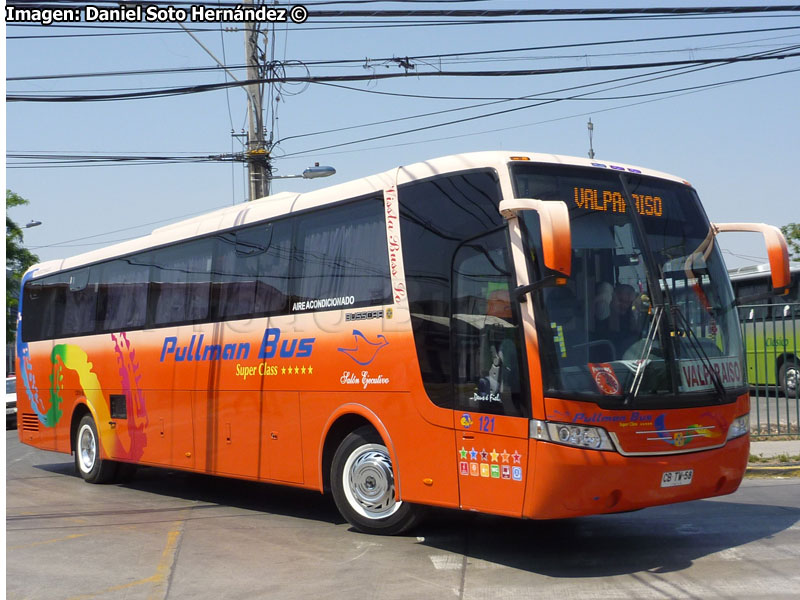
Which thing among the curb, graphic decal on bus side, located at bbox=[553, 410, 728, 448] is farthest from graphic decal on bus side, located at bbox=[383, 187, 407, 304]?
the curb

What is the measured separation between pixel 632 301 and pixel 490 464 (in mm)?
1686

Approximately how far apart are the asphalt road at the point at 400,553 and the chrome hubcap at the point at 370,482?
283 millimetres

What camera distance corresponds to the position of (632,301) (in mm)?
7430

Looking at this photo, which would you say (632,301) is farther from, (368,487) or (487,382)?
(368,487)

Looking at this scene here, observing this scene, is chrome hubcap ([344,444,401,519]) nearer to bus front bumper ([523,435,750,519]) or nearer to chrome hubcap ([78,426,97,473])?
bus front bumper ([523,435,750,519])

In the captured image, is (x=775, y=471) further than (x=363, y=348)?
Yes

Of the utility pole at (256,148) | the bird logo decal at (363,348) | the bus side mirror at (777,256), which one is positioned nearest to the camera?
the bus side mirror at (777,256)

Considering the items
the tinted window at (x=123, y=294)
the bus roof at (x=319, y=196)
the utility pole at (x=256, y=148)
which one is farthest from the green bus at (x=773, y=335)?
the utility pole at (x=256, y=148)

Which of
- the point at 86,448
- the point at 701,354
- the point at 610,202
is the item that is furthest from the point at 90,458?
the point at 701,354

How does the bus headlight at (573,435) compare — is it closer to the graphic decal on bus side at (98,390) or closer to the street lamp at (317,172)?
the graphic decal on bus side at (98,390)

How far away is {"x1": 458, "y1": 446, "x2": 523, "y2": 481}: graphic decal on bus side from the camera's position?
712cm

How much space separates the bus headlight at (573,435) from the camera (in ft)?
22.8

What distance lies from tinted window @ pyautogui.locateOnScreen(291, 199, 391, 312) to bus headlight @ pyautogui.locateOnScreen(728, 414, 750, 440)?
3114 mm

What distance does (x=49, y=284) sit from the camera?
15859 mm
